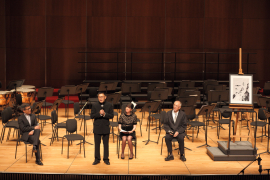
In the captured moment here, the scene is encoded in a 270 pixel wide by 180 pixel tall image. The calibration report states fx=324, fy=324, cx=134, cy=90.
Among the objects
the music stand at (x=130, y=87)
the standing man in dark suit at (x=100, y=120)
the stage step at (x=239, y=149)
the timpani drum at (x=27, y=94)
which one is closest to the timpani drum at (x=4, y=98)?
the timpani drum at (x=27, y=94)

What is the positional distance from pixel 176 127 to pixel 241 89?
1.37 meters

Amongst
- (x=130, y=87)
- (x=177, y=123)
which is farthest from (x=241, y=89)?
(x=130, y=87)

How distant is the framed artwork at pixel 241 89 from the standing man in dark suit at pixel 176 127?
0.96 metres

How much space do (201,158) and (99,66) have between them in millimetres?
6873

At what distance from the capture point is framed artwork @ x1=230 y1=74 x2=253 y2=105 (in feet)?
19.2

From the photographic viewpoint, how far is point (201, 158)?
604cm

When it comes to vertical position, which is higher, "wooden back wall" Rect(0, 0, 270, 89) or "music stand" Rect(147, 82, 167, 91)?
"wooden back wall" Rect(0, 0, 270, 89)

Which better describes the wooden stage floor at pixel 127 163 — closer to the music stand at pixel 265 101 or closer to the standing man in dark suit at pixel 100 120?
the standing man in dark suit at pixel 100 120

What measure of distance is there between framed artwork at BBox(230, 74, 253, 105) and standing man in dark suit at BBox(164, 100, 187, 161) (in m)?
0.96

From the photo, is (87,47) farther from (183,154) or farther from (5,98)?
(183,154)

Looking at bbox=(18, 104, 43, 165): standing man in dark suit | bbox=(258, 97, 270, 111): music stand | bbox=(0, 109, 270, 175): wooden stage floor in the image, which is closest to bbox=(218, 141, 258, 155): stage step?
bbox=(0, 109, 270, 175): wooden stage floor

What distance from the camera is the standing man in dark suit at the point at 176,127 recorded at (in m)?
5.94

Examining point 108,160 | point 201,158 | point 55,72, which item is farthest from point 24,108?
point 55,72

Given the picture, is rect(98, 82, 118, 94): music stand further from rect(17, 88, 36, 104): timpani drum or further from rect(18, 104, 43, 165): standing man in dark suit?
rect(18, 104, 43, 165): standing man in dark suit
